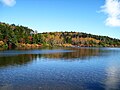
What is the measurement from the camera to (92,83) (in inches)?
975

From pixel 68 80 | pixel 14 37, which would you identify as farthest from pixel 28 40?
pixel 68 80

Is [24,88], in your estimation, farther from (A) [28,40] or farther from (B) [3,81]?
(A) [28,40]

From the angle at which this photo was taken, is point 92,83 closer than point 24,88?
No

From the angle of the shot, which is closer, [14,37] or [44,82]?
[44,82]

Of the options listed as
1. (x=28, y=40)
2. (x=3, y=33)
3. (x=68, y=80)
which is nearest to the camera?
(x=68, y=80)

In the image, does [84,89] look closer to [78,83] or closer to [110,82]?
[78,83]

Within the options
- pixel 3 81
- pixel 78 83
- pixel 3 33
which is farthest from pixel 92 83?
pixel 3 33

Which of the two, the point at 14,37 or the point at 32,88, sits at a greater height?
the point at 14,37

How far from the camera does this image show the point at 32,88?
872 inches

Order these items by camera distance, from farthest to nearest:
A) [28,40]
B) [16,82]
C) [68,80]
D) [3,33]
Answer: [28,40]
[3,33]
[68,80]
[16,82]

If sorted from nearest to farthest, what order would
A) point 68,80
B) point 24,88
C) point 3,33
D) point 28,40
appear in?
point 24,88
point 68,80
point 3,33
point 28,40

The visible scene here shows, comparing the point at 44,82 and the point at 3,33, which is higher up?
the point at 3,33

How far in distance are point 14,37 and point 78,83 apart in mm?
97645

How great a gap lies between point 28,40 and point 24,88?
119 m
